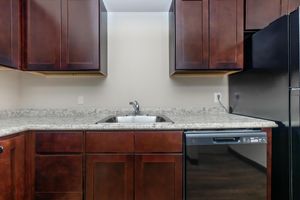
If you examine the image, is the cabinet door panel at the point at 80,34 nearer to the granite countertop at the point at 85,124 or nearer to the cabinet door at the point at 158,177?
the granite countertop at the point at 85,124

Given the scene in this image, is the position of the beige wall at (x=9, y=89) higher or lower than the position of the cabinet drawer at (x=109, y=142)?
higher

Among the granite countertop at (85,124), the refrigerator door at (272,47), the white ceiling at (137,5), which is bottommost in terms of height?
the granite countertop at (85,124)

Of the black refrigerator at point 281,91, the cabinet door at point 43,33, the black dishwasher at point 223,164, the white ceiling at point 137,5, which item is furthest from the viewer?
the white ceiling at point 137,5

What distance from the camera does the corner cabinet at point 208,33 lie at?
85.3 inches

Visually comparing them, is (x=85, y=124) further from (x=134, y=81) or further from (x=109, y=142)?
(x=134, y=81)

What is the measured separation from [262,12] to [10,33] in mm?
2351

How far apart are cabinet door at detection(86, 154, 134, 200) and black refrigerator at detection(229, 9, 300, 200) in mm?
1200

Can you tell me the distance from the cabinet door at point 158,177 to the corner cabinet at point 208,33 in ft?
3.06

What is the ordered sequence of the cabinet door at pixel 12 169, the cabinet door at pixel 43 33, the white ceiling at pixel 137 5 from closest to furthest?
1. the cabinet door at pixel 12 169
2. the cabinet door at pixel 43 33
3. the white ceiling at pixel 137 5

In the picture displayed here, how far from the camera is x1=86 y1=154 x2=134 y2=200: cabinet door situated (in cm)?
177

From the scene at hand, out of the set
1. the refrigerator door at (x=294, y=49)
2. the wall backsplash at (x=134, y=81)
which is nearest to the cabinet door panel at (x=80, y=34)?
the wall backsplash at (x=134, y=81)

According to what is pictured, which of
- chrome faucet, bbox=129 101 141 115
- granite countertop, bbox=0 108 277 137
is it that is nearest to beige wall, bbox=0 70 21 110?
granite countertop, bbox=0 108 277 137

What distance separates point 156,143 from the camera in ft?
5.87

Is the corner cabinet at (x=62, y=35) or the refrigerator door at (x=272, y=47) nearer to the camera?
the refrigerator door at (x=272, y=47)
